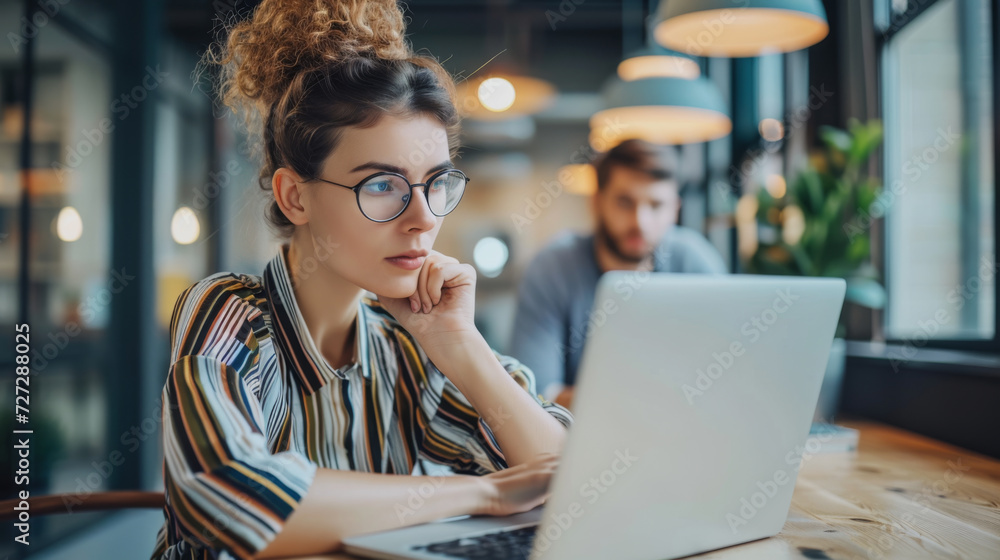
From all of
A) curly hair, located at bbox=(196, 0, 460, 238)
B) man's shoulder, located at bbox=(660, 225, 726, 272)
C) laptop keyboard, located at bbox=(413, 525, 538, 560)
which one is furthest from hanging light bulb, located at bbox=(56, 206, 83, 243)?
laptop keyboard, located at bbox=(413, 525, 538, 560)

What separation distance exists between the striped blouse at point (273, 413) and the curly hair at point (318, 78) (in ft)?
0.73

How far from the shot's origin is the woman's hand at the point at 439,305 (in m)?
1.25

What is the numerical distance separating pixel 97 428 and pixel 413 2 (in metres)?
3.81

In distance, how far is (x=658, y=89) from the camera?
2.88 meters

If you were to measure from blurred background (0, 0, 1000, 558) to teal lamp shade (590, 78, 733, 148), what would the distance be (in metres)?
0.01

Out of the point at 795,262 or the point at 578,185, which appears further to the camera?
the point at 578,185

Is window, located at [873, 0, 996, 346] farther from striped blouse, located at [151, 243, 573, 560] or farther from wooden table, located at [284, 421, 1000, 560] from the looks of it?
striped blouse, located at [151, 243, 573, 560]

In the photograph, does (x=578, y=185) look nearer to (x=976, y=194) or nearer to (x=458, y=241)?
(x=458, y=241)

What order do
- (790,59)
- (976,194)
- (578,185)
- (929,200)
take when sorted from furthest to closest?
(578,185), (790,59), (929,200), (976,194)


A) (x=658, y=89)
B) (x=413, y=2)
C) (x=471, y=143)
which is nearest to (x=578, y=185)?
(x=471, y=143)

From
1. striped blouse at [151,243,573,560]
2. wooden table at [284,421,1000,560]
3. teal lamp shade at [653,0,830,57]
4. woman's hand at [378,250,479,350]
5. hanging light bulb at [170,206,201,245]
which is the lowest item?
wooden table at [284,421,1000,560]

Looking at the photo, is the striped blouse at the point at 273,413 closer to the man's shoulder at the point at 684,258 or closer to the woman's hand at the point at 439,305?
the woman's hand at the point at 439,305

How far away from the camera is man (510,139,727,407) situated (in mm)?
2574

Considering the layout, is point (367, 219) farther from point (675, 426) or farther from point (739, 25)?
point (739, 25)
